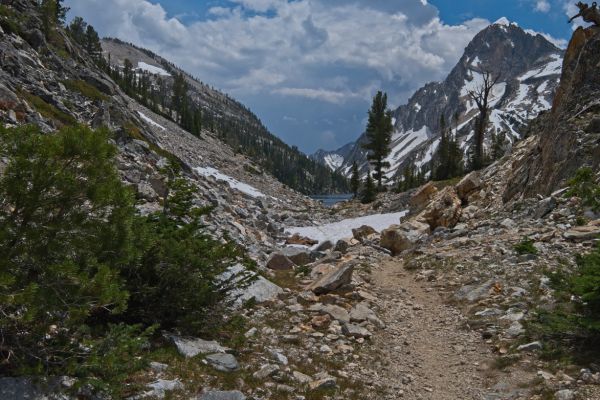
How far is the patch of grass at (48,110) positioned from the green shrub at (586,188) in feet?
80.0

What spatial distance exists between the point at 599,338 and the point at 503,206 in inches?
636

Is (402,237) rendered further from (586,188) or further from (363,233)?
(586,188)

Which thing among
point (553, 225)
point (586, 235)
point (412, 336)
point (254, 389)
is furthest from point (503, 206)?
point (254, 389)

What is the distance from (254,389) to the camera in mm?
6641

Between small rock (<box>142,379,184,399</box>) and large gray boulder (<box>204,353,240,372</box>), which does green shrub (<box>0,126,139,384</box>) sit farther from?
large gray boulder (<box>204,353,240,372</box>)

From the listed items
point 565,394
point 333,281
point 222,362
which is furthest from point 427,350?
point 222,362

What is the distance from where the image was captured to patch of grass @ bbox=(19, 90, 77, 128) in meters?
24.2

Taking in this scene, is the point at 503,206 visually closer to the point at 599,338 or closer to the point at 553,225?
the point at 553,225

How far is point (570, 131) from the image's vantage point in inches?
806

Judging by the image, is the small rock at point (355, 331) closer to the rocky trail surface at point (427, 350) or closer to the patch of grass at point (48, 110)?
the rocky trail surface at point (427, 350)

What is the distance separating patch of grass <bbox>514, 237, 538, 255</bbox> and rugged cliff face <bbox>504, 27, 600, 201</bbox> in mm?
6227

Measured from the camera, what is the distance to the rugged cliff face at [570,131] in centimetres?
1912

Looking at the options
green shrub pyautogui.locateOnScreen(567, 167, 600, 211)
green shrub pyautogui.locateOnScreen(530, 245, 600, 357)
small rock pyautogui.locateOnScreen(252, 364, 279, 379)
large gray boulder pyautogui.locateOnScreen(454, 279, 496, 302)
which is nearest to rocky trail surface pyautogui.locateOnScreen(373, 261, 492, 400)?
large gray boulder pyautogui.locateOnScreen(454, 279, 496, 302)

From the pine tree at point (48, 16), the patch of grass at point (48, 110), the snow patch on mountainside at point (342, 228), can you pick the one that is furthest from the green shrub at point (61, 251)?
the pine tree at point (48, 16)
